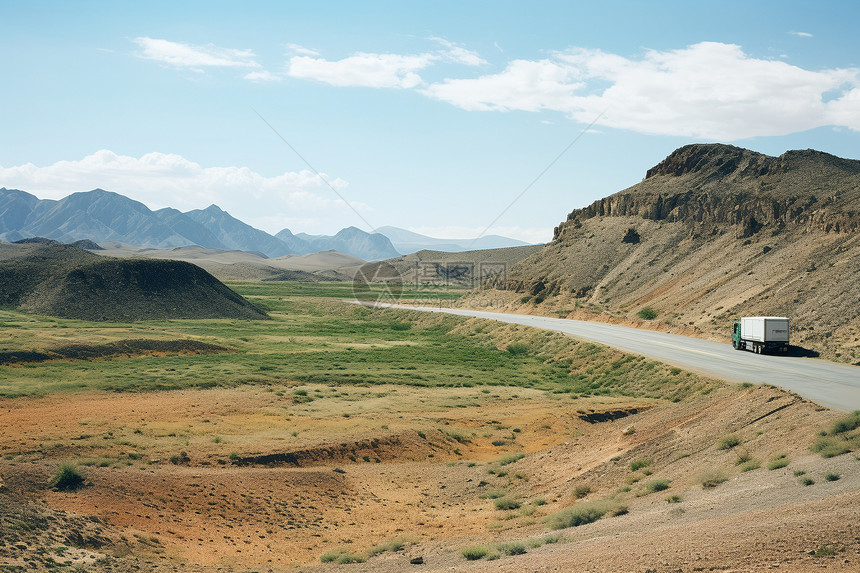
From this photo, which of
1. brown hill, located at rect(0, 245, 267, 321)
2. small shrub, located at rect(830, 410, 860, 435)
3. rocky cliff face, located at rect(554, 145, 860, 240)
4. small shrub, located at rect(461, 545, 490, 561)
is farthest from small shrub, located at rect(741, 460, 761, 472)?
brown hill, located at rect(0, 245, 267, 321)

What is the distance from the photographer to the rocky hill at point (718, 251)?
49500 millimetres

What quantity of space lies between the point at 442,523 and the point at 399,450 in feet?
26.7

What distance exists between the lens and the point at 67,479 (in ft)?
59.9

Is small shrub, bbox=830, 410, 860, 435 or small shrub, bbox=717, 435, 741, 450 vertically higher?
small shrub, bbox=830, 410, 860, 435

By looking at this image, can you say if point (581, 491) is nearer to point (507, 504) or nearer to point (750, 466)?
point (507, 504)

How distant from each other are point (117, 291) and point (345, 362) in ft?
166

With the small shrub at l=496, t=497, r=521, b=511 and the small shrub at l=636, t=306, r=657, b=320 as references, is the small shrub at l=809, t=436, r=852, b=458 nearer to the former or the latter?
the small shrub at l=496, t=497, r=521, b=511

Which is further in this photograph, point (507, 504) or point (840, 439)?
point (507, 504)

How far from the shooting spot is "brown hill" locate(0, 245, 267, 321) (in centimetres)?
8058

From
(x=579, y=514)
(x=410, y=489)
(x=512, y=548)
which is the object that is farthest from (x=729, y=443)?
(x=410, y=489)

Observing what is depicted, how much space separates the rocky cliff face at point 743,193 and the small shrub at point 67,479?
61.8m

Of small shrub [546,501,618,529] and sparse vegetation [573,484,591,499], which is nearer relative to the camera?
small shrub [546,501,618,529]

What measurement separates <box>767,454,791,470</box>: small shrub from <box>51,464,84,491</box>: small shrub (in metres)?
18.6

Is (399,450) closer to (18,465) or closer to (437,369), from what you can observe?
(18,465)
